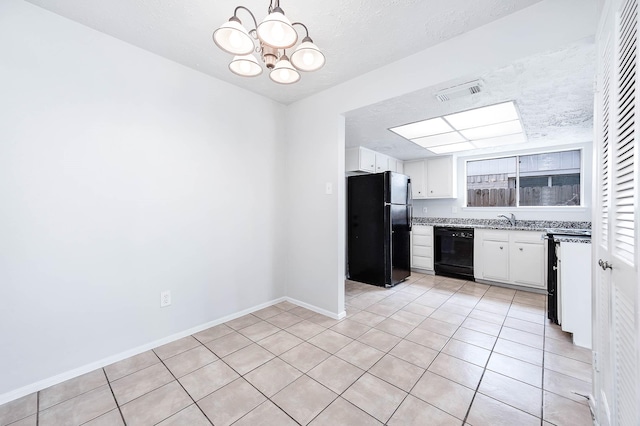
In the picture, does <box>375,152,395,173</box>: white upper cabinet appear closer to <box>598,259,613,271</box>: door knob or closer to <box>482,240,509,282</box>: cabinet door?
<box>482,240,509,282</box>: cabinet door

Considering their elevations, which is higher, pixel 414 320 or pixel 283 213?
pixel 283 213

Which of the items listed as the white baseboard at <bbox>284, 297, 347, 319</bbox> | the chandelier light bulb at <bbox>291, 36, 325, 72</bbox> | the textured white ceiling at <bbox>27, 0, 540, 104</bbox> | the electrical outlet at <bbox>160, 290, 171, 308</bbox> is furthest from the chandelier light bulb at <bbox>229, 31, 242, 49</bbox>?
the white baseboard at <bbox>284, 297, 347, 319</bbox>

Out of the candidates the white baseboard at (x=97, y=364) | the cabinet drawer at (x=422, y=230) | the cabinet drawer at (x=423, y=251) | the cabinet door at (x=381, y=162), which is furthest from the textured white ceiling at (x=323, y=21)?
the cabinet drawer at (x=423, y=251)

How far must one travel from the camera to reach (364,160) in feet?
13.5

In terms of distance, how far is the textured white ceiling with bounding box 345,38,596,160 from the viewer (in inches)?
71.2

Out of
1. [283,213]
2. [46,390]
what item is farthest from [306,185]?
[46,390]

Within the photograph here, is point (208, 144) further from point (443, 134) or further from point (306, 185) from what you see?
point (443, 134)

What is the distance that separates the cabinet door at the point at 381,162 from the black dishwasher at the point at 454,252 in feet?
4.57

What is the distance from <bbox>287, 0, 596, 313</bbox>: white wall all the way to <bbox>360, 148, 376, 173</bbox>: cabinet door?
4.50 feet

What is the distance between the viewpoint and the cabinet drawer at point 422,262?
4.47 meters

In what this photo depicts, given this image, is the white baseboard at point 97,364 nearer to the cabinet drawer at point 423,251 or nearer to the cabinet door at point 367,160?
the cabinet door at point 367,160

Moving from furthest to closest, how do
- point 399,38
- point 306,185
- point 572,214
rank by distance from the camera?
point 572,214 < point 306,185 < point 399,38

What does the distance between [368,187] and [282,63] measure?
8.28 feet

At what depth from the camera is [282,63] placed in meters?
1.61
